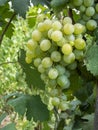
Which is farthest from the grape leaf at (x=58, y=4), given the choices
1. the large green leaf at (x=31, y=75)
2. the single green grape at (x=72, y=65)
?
the large green leaf at (x=31, y=75)

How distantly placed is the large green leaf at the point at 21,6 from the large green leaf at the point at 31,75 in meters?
0.16

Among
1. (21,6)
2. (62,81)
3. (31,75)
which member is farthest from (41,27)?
(31,75)

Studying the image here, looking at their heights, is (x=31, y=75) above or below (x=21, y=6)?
below

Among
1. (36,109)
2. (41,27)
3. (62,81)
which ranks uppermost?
(41,27)

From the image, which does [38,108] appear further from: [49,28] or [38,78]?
[49,28]

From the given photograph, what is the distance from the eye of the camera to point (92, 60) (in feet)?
2.51

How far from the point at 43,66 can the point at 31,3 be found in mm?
274

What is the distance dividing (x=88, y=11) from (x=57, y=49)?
10 cm

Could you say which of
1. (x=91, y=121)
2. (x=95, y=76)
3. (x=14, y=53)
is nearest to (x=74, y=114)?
(x=91, y=121)

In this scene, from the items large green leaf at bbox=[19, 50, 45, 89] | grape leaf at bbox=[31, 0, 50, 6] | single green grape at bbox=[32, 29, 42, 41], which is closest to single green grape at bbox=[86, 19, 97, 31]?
single green grape at bbox=[32, 29, 42, 41]

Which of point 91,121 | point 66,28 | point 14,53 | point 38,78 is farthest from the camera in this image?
point 14,53

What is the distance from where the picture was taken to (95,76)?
31.3 inches

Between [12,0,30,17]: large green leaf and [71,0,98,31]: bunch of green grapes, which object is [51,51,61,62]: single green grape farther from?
[12,0,30,17]: large green leaf

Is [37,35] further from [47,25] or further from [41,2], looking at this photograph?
[41,2]
